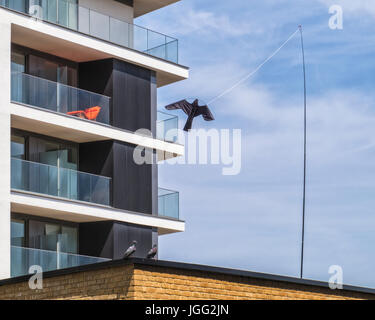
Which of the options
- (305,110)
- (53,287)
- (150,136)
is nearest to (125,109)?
(150,136)

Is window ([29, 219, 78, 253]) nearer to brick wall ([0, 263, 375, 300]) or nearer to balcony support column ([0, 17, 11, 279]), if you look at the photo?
balcony support column ([0, 17, 11, 279])

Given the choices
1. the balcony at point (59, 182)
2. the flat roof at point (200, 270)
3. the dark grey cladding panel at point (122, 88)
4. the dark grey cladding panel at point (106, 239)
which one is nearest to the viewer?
the flat roof at point (200, 270)

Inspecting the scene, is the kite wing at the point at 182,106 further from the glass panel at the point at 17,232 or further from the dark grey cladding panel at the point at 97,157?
the glass panel at the point at 17,232

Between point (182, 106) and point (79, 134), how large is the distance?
4.55 metres

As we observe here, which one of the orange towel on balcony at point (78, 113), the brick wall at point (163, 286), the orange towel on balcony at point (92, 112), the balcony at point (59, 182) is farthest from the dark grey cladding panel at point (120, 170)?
the brick wall at point (163, 286)

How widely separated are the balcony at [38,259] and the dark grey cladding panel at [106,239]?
64.7 inches

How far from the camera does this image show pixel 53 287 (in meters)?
22.2

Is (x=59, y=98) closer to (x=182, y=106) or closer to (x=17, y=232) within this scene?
(x=17, y=232)

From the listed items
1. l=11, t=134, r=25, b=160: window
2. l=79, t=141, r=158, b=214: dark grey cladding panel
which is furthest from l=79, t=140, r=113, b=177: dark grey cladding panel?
l=11, t=134, r=25, b=160: window

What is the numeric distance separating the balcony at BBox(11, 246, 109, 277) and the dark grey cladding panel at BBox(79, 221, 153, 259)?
A: 1643 mm

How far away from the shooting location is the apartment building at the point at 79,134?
105ft

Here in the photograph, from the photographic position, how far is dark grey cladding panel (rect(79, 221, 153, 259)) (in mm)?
34594

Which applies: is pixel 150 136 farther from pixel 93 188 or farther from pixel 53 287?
pixel 53 287

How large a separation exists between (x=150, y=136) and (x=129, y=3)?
5451mm
